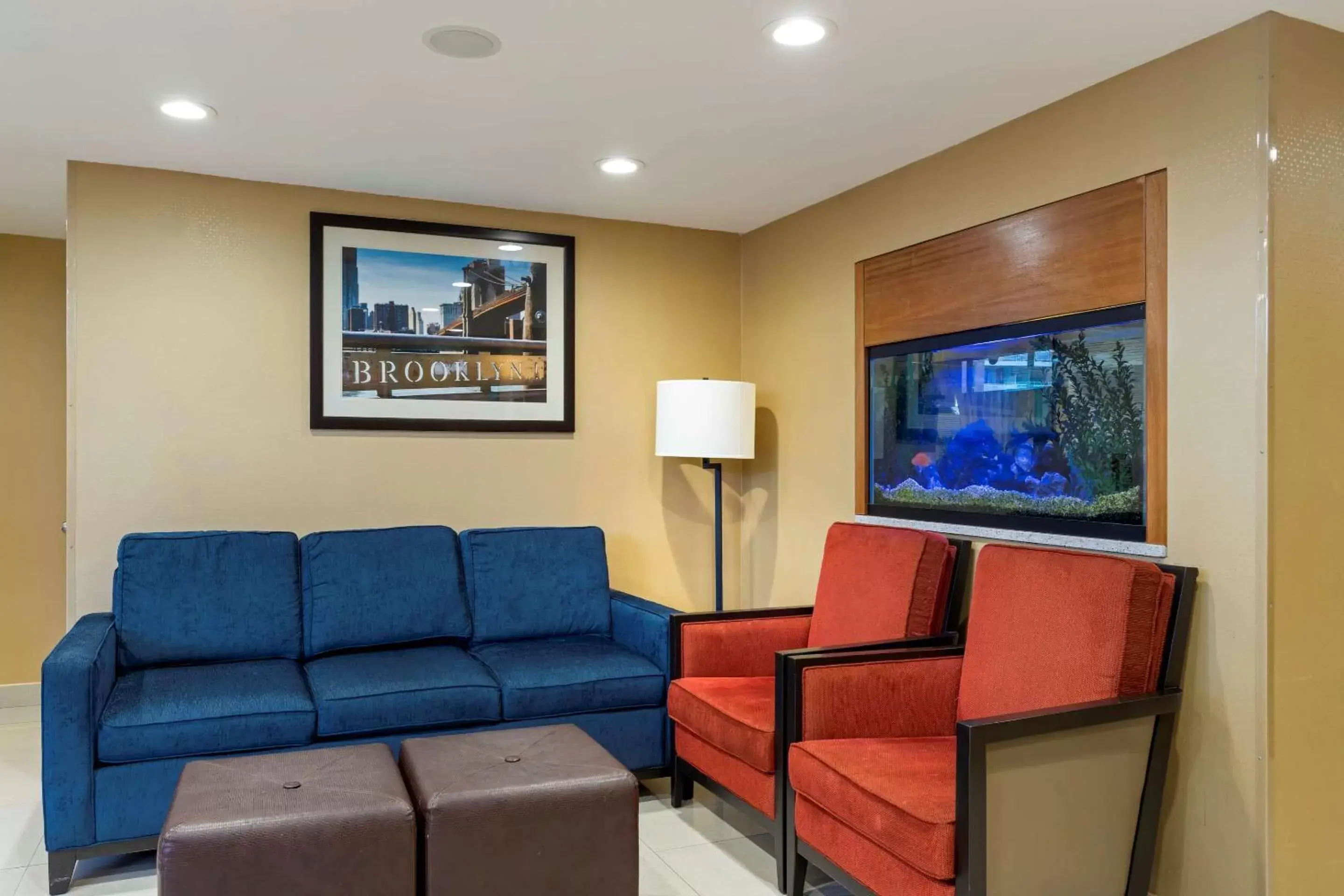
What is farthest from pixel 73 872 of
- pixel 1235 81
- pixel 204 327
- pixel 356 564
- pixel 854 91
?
pixel 1235 81

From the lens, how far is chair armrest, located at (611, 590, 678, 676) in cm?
373

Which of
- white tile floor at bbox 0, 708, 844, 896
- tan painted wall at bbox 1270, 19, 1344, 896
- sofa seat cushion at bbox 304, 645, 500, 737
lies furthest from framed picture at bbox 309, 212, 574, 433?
tan painted wall at bbox 1270, 19, 1344, 896

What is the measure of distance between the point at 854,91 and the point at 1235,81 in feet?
3.36

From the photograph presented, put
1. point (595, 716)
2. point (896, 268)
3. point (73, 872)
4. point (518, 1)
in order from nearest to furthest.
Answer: point (518, 1)
point (73, 872)
point (595, 716)
point (896, 268)

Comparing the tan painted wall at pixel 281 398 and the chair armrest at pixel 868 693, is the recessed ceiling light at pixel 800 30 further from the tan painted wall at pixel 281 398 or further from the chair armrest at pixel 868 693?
the tan painted wall at pixel 281 398

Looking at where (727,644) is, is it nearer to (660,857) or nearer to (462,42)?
(660,857)

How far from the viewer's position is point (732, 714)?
10.4 feet

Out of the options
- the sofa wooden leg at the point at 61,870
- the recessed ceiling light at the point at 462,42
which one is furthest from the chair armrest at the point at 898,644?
Result: the sofa wooden leg at the point at 61,870

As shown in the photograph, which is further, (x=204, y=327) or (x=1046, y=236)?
(x=204, y=327)

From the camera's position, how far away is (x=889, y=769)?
2611 mm

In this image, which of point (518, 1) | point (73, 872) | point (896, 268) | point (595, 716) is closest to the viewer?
point (518, 1)

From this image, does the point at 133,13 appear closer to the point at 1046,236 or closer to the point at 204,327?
the point at 204,327

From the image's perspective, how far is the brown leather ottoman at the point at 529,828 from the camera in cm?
240

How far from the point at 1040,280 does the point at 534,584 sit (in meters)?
2.28
